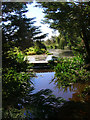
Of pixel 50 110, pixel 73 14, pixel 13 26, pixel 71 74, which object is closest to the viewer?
pixel 50 110

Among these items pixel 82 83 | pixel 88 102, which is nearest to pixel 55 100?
pixel 88 102

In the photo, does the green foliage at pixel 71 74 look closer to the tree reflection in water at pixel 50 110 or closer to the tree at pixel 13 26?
the tree reflection in water at pixel 50 110

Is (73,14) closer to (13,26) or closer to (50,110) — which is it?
(13,26)

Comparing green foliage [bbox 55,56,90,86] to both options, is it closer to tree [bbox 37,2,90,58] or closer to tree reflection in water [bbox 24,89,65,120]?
tree reflection in water [bbox 24,89,65,120]

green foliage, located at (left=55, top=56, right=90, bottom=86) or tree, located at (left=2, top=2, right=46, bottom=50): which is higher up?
tree, located at (left=2, top=2, right=46, bottom=50)

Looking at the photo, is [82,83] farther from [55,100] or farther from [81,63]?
[55,100]

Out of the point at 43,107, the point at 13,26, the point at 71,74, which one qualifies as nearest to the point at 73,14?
the point at 13,26

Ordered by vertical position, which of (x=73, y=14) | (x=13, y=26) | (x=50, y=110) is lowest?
(x=50, y=110)

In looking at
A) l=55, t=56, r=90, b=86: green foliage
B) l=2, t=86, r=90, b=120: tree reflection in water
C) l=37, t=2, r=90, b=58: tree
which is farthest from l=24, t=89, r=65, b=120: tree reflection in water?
l=37, t=2, r=90, b=58: tree

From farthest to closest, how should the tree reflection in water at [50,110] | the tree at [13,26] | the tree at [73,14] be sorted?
1. the tree at [73,14]
2. the tree at [13,26]
3. the tree reflection in water at [50,110]

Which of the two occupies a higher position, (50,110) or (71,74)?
(71,74)

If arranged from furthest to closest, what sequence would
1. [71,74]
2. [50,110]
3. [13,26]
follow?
[71,74], [13,26], [50,110]

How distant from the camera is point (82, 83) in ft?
16.3

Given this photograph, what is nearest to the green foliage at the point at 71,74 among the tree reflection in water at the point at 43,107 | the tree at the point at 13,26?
the tree reflection in water at the point at 43,107
